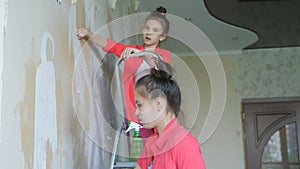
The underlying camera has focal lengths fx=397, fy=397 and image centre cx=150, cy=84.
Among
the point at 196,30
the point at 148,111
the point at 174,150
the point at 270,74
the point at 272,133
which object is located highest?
the point at 196,30

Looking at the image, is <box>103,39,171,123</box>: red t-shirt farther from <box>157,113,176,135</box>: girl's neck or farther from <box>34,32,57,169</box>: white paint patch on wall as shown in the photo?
<box>34,32,57,169</box>: white paint patch on wall

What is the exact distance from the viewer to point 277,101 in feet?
16.3

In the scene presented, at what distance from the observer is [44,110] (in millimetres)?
1205

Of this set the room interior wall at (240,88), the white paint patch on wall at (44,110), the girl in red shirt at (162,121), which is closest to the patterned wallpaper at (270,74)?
the room interior wall at (240,88)

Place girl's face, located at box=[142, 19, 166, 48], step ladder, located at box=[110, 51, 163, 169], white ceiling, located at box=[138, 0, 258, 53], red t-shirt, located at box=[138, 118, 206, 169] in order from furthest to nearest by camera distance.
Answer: white ceiling, located at box=[138, 0, 258, 53]
girl's face, located at box=[142, 19, 166, 48]
step ladder, located at box=[110, 51, 163, 169]
red t-shirt, located at box=[138, 118, 206, 169]

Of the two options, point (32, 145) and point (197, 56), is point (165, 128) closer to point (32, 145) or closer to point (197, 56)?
point (32, 145)

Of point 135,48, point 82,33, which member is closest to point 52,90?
point 82,33

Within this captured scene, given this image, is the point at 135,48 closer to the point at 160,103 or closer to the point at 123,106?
the point at 123,106

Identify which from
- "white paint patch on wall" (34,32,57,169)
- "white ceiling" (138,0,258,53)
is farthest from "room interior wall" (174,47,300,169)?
"white paint patch on wall" (34,32,57,169)

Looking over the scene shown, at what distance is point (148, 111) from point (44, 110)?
0.37 m

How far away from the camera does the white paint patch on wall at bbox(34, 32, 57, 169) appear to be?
115 centimetres

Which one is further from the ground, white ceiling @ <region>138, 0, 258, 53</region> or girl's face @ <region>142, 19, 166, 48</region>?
white ceiling @ <region>138, 0, 258, 53</region>

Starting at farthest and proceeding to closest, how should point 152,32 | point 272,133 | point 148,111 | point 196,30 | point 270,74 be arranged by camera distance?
point 270,74 → point 272,133 → point 196,30 → point 152,32 → point 148,111

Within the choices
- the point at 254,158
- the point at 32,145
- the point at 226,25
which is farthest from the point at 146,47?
the point at 254,158
